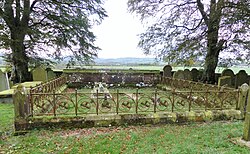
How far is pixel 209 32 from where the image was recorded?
1021 centimetres

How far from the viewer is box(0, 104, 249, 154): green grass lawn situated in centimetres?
342

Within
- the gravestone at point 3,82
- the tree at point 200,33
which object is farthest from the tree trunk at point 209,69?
the gravestone at point 3,82

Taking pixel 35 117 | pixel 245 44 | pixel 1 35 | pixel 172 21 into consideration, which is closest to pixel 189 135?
pixel 35 117

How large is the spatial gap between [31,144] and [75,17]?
940cm

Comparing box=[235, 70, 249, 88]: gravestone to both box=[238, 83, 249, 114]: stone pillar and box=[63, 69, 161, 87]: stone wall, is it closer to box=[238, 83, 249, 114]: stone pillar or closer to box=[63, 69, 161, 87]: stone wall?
box=[63, 69, 161, 87]: stone wall

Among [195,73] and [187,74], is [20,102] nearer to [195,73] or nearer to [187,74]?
[187,74]

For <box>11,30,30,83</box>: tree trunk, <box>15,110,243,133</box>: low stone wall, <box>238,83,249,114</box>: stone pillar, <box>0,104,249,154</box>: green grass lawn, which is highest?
<box>11,30,30,83</box>: tree trunk

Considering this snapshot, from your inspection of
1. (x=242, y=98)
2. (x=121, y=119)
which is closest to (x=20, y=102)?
(x=121, y=119)

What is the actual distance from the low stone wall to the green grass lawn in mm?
175

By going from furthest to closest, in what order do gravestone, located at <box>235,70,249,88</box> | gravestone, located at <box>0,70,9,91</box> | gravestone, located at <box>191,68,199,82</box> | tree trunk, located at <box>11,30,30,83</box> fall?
gravestone, located at <box>191,68,199,82</box> → gravestone, located at <box>235,70,249,88</box> → tree trunk, located at <box>11,30,30,83</box> → gravestone, located at <box>0,70,9,91</box>

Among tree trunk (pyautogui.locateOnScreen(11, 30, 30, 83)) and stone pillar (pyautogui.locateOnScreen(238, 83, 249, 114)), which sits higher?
tree trunk (pyautogui.locateOnScreen(11, 30, 30, 83))

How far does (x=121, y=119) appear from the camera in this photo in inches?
188

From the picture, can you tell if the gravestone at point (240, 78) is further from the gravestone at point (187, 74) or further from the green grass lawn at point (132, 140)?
the green grass lawn at point (132, 140)

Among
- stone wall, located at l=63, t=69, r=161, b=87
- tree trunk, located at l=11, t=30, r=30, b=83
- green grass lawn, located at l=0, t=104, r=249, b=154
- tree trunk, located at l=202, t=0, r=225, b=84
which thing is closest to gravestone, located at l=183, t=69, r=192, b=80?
tree trunk, located at l=202, t=0, r=225, b=84
